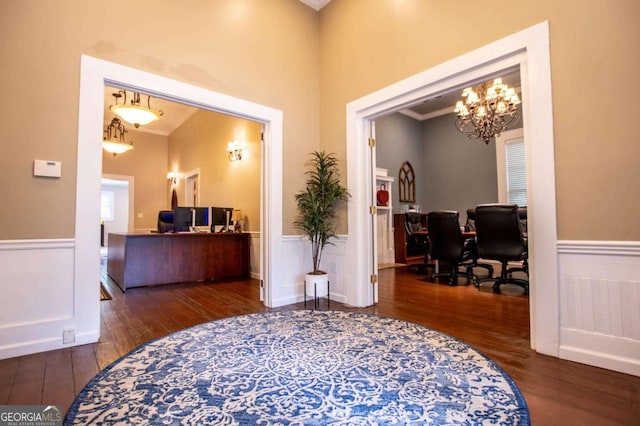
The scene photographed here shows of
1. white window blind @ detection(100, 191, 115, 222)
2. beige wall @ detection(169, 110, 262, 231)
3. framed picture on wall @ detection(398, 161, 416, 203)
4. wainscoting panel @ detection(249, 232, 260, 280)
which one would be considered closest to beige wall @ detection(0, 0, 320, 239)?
beige wall @ detection(169, 110, 262, 231)

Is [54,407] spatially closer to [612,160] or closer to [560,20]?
[612,160]

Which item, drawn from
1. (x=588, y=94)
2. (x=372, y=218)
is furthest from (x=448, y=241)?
(x=588, y=94)

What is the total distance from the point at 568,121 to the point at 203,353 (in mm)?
2908

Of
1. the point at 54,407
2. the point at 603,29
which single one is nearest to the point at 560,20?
the point at 603,29

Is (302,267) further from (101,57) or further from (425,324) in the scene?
(101,57)

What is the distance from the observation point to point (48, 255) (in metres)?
2.23

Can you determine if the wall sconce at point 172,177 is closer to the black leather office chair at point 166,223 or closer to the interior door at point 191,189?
the interior door at point 191,189

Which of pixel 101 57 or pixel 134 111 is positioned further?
pixel 134 111

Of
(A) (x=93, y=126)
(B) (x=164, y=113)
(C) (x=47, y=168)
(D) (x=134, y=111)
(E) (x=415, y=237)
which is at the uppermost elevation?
(B) (x=164, y=113)

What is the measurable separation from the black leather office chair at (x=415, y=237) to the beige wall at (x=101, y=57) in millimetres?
3326

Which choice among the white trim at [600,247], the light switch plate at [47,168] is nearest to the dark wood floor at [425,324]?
the white trim at [600,247]

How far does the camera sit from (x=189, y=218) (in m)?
5.33

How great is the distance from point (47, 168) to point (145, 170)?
6.82 m

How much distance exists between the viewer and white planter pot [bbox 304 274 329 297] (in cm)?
331
